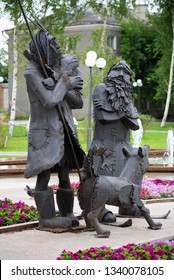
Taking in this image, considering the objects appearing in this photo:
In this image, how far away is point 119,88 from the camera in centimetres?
879

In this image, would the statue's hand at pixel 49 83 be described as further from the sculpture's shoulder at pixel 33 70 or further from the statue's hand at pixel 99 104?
the statue's hand at pixel 99 104

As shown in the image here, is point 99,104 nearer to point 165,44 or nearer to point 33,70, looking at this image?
point 33,70

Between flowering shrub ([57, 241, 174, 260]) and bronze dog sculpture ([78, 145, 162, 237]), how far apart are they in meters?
1.38

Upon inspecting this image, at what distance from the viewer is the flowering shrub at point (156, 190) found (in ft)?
39.1

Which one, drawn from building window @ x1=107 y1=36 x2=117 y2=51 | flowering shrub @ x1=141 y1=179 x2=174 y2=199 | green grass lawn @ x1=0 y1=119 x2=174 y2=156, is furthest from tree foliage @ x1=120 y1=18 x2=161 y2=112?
flowering shrub @ x1=141 y1=179 x2=174 y2=199

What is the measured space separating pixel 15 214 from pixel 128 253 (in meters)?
2.85

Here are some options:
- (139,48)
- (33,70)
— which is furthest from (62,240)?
(139,48)

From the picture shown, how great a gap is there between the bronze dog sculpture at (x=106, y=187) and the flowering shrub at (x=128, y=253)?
138 cm

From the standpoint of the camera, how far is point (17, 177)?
1695cm

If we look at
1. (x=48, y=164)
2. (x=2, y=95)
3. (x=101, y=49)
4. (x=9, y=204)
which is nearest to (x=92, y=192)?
(x=48, y=164)

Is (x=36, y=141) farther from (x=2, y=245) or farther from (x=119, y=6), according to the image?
(x=119, y=6)

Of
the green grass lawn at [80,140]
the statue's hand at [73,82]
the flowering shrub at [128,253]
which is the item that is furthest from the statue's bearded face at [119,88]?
the green grass lawn at [80,140]

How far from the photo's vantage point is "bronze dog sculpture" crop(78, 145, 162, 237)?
25.3 ft
